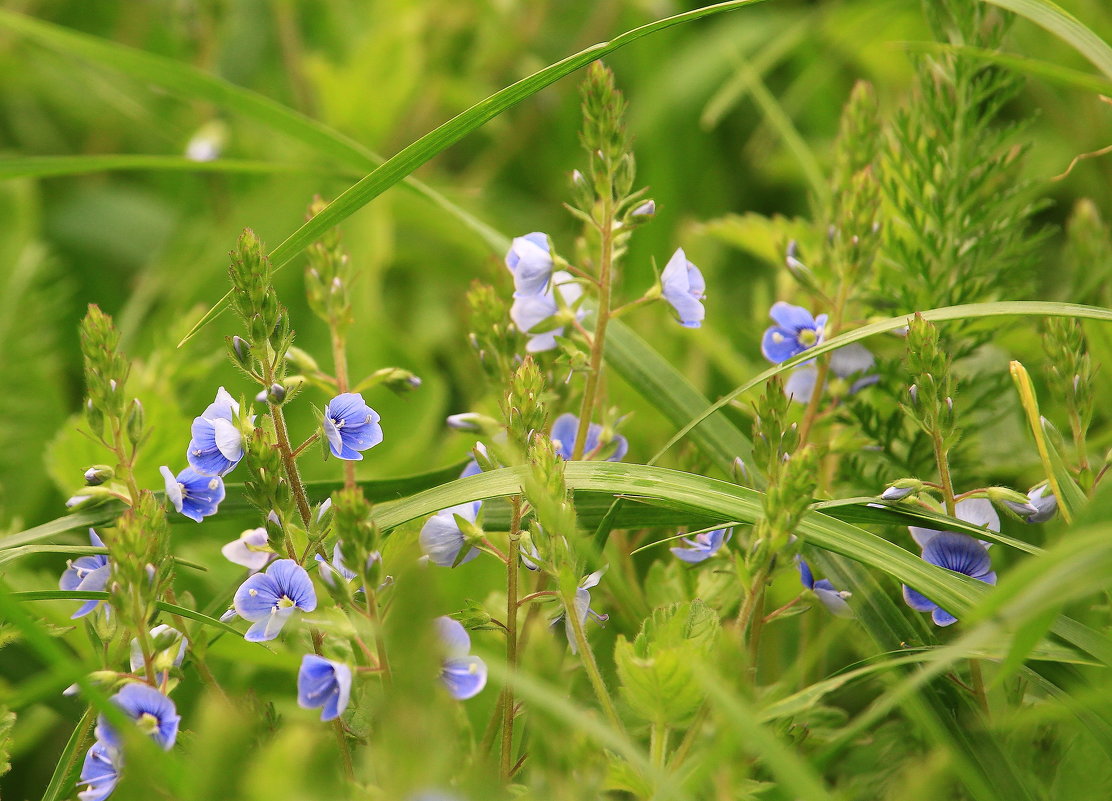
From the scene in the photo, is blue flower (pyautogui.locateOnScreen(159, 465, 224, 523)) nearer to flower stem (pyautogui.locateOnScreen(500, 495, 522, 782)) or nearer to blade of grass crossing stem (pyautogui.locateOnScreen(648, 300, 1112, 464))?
flower stem (pyautogui.locateOnScreen(500, 495, 522, 782))

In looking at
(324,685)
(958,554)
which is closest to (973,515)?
(958,554)

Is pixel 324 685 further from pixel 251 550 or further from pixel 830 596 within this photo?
pixel 830 596

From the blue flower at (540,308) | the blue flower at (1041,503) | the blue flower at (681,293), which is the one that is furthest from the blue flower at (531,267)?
the blue flower at (1041,503)

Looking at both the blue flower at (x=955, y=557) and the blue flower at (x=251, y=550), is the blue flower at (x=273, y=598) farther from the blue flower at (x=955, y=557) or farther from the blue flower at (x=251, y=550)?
the blue flower at (x=955, y=557)

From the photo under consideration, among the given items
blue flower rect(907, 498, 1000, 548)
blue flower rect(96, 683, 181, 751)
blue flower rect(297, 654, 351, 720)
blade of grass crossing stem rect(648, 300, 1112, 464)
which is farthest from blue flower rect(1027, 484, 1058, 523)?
blue flower rect(96, 683, 181, 751)

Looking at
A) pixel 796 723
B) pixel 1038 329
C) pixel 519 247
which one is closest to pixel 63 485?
pixel 519 247

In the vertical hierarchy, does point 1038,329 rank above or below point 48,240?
above

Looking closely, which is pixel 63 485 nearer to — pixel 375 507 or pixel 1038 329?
pixel 375 507
